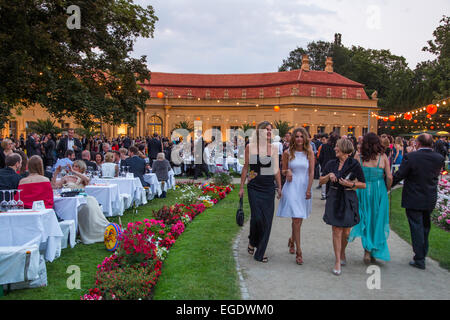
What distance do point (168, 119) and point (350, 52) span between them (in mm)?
41016

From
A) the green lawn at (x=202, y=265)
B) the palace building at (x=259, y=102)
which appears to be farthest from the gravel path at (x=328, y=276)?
the palace building at (x=259, y=102)

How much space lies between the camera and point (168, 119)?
5312 centimetres

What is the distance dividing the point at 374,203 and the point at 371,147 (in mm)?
865

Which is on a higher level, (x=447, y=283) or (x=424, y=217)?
(x=424, y=217)

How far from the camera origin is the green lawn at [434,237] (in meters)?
6.18

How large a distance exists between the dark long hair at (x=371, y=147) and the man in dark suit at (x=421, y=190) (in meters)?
0.52

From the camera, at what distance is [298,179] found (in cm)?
588

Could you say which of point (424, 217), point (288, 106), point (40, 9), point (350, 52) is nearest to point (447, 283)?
point (424, 217)

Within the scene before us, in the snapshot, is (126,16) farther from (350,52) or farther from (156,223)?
(350,52)

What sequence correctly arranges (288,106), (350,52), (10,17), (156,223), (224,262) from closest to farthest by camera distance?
(224,262)
(156,223)
(10,17)
(288,106)
(350,52)

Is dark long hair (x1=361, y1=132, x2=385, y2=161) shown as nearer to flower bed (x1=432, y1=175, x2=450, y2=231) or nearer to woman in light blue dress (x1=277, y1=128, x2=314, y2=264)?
woman in light blue dress (x1=277, y1=128, x2=314, y2=264)

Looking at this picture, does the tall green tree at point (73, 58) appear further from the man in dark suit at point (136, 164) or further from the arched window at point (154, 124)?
the arched window at point (154, 124)

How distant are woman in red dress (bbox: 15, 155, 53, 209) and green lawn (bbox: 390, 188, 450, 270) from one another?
6330 millimetres

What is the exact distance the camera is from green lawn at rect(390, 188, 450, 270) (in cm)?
618
